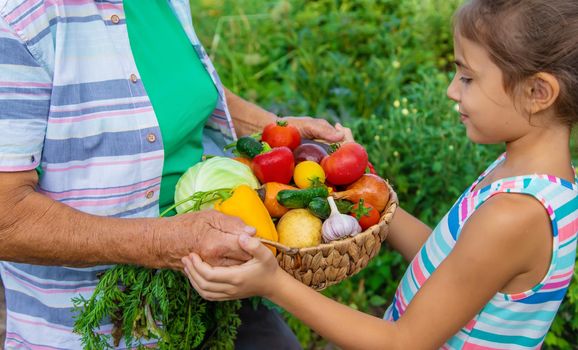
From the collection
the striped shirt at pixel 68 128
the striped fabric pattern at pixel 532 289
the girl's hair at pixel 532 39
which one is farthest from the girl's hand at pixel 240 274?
the girl's hair at pixel 532 39

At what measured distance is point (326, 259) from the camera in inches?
73.2

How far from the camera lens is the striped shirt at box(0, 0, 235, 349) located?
1.79m

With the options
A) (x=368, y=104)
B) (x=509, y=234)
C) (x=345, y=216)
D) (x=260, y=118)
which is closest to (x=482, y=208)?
(x=509, y=234)

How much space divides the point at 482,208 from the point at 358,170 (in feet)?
1.53

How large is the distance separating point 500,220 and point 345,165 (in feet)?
1.82

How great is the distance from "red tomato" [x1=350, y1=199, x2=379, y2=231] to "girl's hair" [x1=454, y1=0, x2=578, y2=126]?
51 centimetres

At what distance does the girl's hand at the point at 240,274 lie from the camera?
5.66 feet

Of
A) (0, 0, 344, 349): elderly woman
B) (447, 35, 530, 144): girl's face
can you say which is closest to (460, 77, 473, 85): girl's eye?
(447, 35, 530, 144): girl's face

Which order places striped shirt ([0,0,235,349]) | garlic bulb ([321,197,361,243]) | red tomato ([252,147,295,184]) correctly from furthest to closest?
red tomato ([252,147,295,184])
garlic bulb ([321,197,361,243])
striped shirt ([0,0,235,349])

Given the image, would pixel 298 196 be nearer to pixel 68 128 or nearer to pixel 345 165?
pixel 345 165

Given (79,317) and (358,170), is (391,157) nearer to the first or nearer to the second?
(358,170)

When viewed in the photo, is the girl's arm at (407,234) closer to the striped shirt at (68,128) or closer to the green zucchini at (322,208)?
the green zucchini at (322,208)

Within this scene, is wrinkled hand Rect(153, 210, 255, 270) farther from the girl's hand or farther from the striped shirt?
the striped shirt

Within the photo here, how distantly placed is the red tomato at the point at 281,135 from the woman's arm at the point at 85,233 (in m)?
0.54
